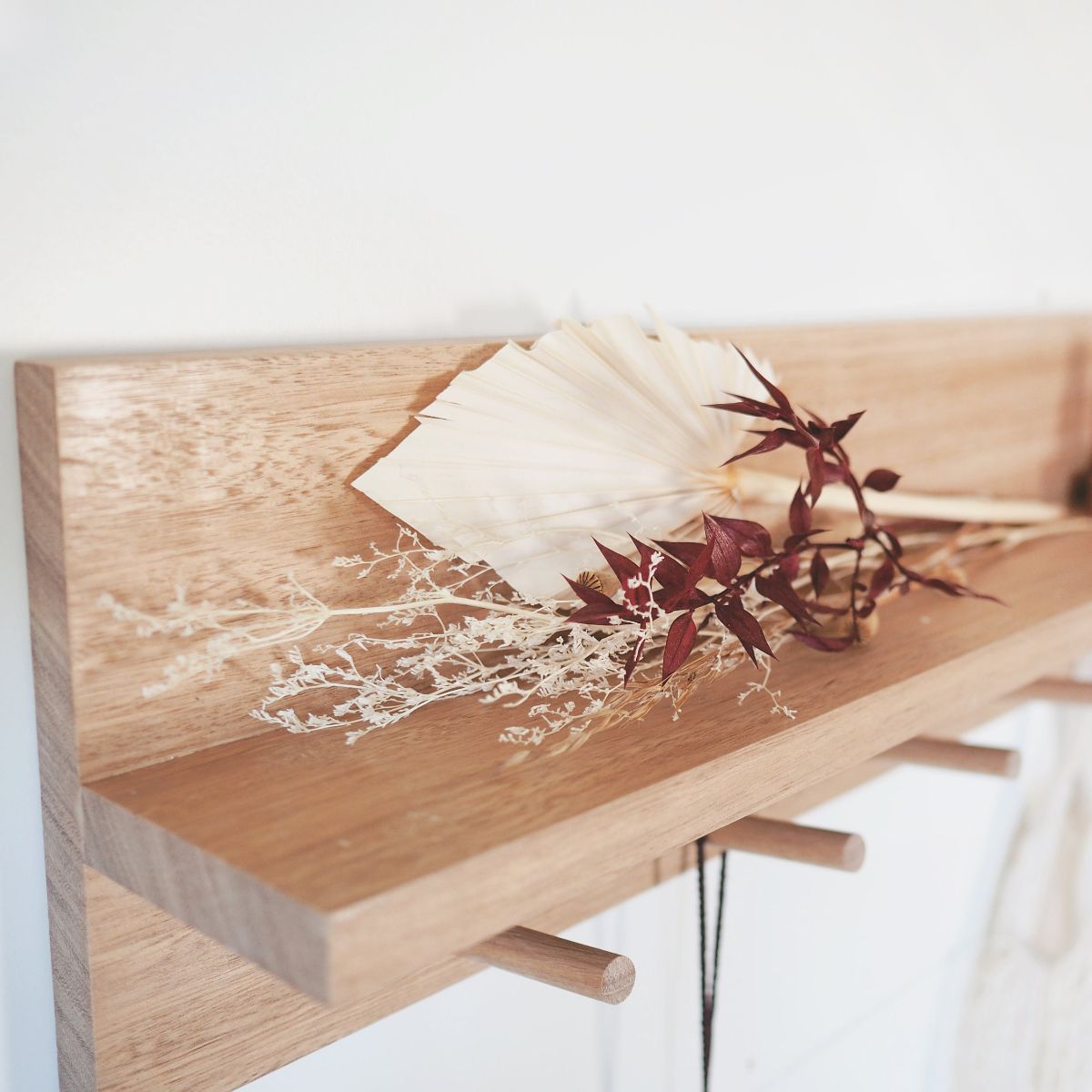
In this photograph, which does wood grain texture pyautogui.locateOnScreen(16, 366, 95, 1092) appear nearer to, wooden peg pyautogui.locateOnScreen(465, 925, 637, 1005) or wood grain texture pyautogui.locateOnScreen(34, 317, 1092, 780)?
wood grain texture pyautogui.locateOnScreen(34, 317, 1092, 780)

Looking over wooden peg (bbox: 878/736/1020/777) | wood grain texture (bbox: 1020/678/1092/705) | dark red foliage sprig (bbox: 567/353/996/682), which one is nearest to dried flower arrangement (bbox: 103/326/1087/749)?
dark red foliage sprig (bbox: 567/353/996/682)

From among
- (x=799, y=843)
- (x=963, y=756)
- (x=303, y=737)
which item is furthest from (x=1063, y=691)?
(x=303, y=737)

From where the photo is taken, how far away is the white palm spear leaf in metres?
0.44

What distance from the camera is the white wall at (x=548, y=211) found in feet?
1.27

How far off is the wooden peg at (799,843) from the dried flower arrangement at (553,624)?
0.10 m

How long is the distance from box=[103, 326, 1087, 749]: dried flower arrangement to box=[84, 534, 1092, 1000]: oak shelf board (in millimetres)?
12

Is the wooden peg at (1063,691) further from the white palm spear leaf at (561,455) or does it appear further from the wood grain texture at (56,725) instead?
the wood grain texture at (56,725)

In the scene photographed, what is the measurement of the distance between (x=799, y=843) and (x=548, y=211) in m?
0.31

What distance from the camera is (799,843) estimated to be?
21.0 inches

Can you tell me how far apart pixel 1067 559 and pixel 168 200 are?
22.4 inches

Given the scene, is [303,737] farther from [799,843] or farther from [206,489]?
[799,843]

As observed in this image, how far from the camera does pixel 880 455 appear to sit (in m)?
0.68

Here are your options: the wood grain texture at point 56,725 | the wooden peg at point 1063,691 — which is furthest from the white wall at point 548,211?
the wooden peg at point 1063,691

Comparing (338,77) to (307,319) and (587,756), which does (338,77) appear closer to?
(307,319)
